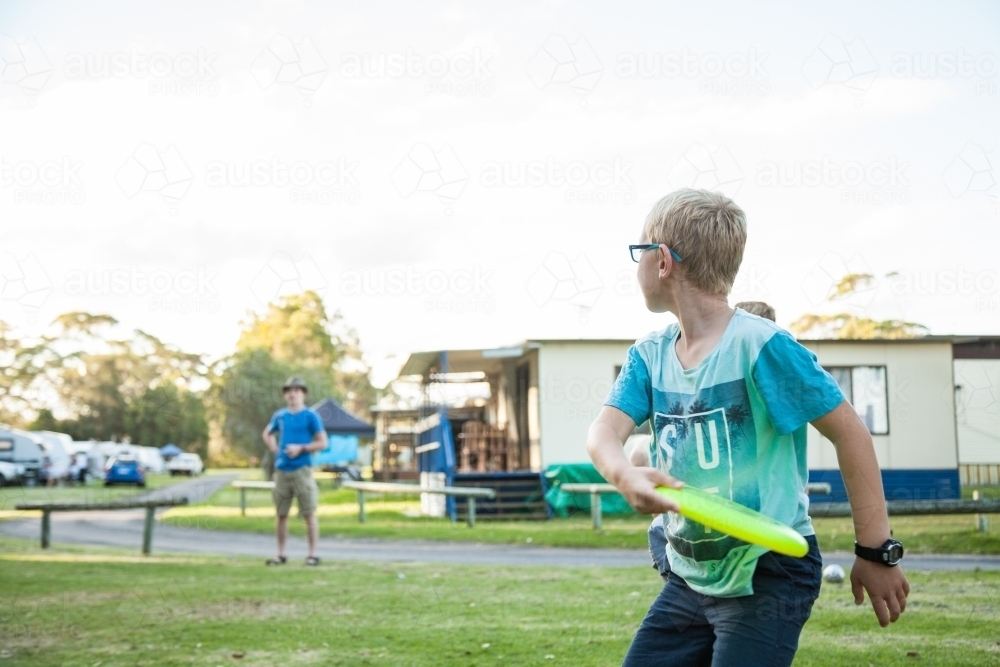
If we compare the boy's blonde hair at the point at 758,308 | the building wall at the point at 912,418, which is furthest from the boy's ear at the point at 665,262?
the building wall at the point at 912,418

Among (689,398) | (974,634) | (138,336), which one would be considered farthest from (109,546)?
(138,336)

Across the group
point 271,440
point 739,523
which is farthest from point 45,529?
point 739,523

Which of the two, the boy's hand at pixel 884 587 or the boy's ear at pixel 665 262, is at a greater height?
the boy's ear at pixel 665 262

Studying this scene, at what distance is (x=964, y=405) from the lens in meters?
23.3

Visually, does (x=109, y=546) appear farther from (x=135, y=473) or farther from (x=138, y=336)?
(x=138, y=336)

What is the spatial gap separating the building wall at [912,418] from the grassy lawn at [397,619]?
44.1 ft

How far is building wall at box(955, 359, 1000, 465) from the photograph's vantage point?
2242 centimetres

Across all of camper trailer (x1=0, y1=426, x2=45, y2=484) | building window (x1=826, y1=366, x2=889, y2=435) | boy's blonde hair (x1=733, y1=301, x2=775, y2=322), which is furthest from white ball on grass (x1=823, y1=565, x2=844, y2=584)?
camper trailer (x1=0, y1=426, x2=45, y2=484)

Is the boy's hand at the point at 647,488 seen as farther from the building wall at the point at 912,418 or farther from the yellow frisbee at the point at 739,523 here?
the building wall at the point at 912,418

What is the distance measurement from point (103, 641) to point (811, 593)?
211 inches

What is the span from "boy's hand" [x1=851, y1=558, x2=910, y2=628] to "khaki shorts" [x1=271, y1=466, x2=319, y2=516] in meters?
9.15

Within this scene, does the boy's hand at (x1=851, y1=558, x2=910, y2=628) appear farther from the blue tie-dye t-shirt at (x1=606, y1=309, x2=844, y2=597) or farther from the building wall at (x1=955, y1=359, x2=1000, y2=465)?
the building wall at (x1=955, y1=359, x2=1000, y2=465)

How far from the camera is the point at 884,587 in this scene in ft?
7.93

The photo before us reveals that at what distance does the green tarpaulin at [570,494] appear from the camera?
20812 millimetres
